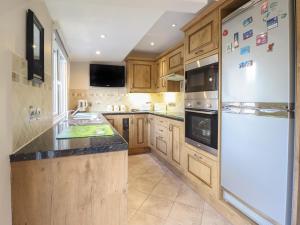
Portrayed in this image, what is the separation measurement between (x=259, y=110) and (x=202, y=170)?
3.43 feet

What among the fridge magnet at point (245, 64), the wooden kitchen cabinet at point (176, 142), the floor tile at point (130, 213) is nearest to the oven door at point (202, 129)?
the wooden kitchen cabinet at point (176, 142)

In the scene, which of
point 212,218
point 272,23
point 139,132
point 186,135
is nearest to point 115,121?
point 139,132

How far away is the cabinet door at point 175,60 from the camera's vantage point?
3263 mm

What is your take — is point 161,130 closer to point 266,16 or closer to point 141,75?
point 141,75

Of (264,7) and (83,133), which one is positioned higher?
(264,7)

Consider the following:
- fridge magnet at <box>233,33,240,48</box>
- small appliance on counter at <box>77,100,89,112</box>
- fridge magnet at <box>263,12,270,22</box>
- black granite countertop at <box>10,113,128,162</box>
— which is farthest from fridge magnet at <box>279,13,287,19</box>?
small appliance on counter at <box>77,100,89,112</box>

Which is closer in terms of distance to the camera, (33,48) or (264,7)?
(33,48)

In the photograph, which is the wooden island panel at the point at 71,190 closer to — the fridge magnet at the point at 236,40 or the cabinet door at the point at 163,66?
the fridge magnet at the point at 236,40

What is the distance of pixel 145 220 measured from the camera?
6.01 feet

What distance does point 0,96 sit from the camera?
0.87m

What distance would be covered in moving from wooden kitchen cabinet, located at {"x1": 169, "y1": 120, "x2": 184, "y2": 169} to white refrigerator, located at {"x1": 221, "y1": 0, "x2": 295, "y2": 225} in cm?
91

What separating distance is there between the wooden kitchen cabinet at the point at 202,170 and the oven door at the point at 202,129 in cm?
11

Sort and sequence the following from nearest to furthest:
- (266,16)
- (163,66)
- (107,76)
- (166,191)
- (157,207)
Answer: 1. (266,16)
2. (157,207)
3. (166,191)
4. (163,66)
5. (107,76)

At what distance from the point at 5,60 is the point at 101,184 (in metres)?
0.79
